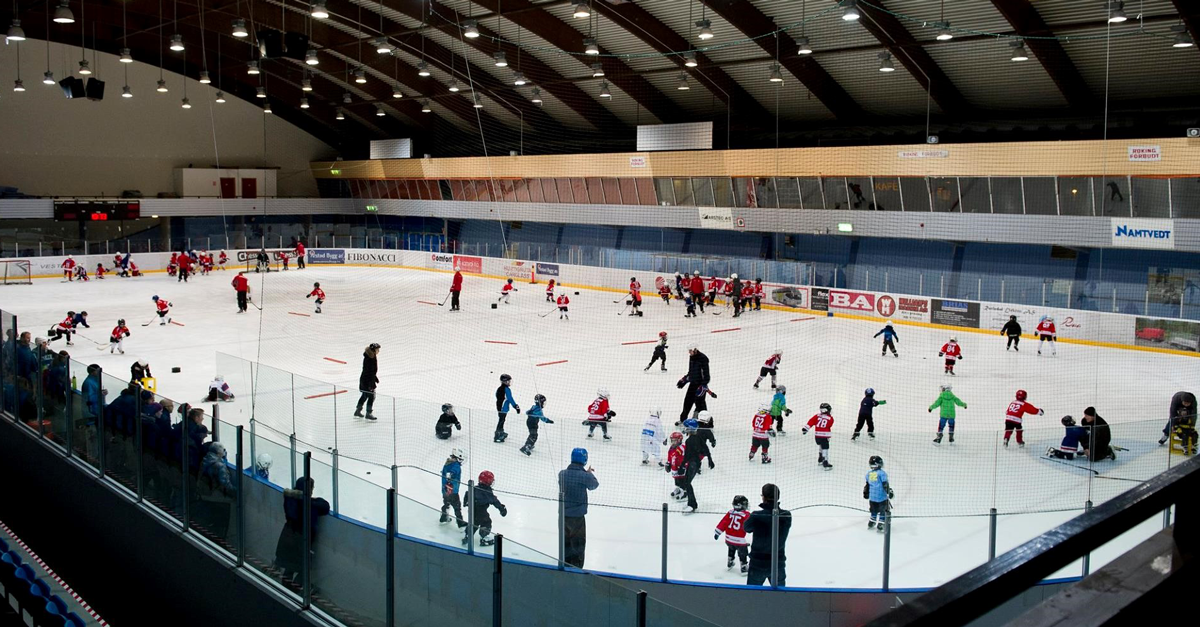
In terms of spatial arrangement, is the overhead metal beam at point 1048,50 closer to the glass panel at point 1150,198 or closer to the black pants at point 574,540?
the glass panel at point 1150,198

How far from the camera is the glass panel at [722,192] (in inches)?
1284

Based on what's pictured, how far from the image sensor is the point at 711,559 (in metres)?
7.96

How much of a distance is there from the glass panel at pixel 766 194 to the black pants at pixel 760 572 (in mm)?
24498

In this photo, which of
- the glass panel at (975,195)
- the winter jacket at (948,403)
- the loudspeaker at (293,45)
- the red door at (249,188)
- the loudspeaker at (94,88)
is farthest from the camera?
the red door at (249,188)

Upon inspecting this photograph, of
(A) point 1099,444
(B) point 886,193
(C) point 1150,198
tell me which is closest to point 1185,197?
(C) point 1150,198

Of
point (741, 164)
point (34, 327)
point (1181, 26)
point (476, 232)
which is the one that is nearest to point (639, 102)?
point (741, 164)

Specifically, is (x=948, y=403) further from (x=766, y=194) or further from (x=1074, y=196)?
(x=766, y=194)

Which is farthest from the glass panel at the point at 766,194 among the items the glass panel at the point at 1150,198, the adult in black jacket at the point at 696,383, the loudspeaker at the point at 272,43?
the loudspeaker at the point at 272,43

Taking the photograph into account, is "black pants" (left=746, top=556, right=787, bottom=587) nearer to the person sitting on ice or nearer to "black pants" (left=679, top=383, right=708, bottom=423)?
"black pants" (left=679, top=383, right=708, bottom=423)

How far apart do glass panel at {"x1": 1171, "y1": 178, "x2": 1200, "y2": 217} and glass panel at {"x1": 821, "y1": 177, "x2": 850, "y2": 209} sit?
359 inches

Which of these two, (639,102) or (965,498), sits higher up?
(639,102)

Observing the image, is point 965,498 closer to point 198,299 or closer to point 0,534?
point 0,534

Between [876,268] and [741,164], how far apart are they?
246 inches

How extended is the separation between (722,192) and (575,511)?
26378 mm
